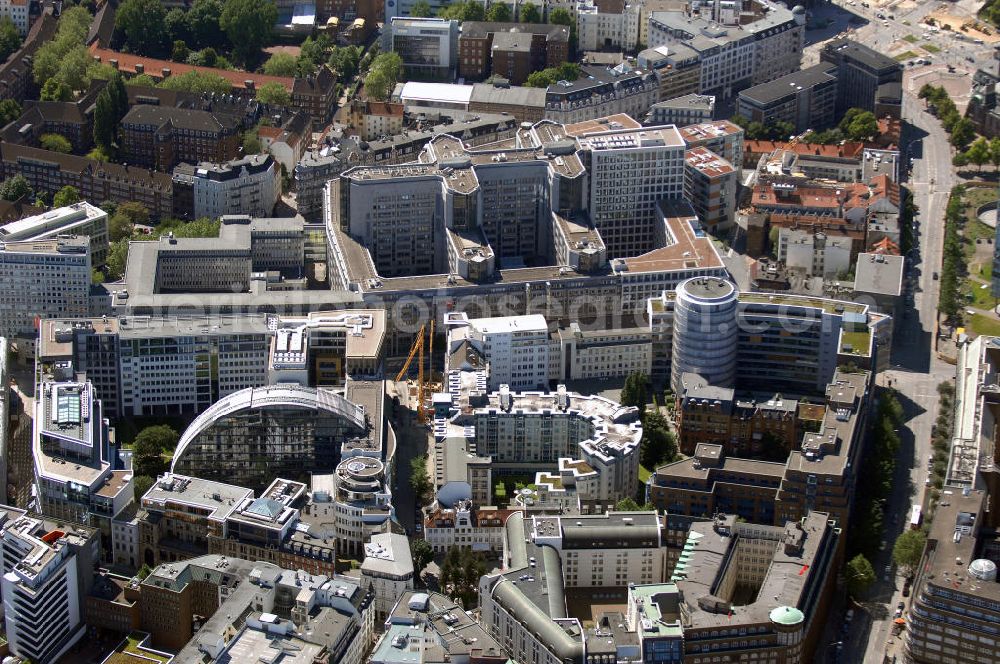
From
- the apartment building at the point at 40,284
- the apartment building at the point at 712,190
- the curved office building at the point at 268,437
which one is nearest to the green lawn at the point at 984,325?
the apartment building at the point at 712,190

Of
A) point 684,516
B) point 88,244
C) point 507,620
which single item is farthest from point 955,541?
point 88,244

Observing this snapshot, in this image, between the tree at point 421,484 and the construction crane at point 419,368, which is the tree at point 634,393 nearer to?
the construction crane at point 419,368

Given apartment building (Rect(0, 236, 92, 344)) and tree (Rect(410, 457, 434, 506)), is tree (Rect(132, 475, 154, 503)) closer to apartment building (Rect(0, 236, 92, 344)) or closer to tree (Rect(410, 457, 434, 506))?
tree (Rect(410, 457, 434, 506))

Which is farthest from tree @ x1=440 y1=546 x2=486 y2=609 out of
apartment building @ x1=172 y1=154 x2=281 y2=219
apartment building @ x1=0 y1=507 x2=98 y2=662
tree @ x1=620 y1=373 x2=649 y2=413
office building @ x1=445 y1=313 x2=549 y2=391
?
apartment building @ x1=172 y1=154 x2=281 y2=219

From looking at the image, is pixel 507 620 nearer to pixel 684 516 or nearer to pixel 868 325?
pixel 684 516

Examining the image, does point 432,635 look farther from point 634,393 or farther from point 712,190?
point 712,190

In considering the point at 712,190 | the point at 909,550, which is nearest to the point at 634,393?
the point at 909,550

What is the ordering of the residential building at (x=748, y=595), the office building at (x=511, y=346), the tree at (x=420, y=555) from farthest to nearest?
A: the office building at (x=511, y=346) → the tree at (x=420, y=555) → the residential building at (x=748, y=595)

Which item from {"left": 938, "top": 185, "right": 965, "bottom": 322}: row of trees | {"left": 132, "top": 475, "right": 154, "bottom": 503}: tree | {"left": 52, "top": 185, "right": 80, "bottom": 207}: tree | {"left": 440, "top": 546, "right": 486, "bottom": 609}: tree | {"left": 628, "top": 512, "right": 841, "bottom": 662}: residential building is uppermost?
{"left": 52, "top": 185, "right": 80, "bottom": 207}: tree
